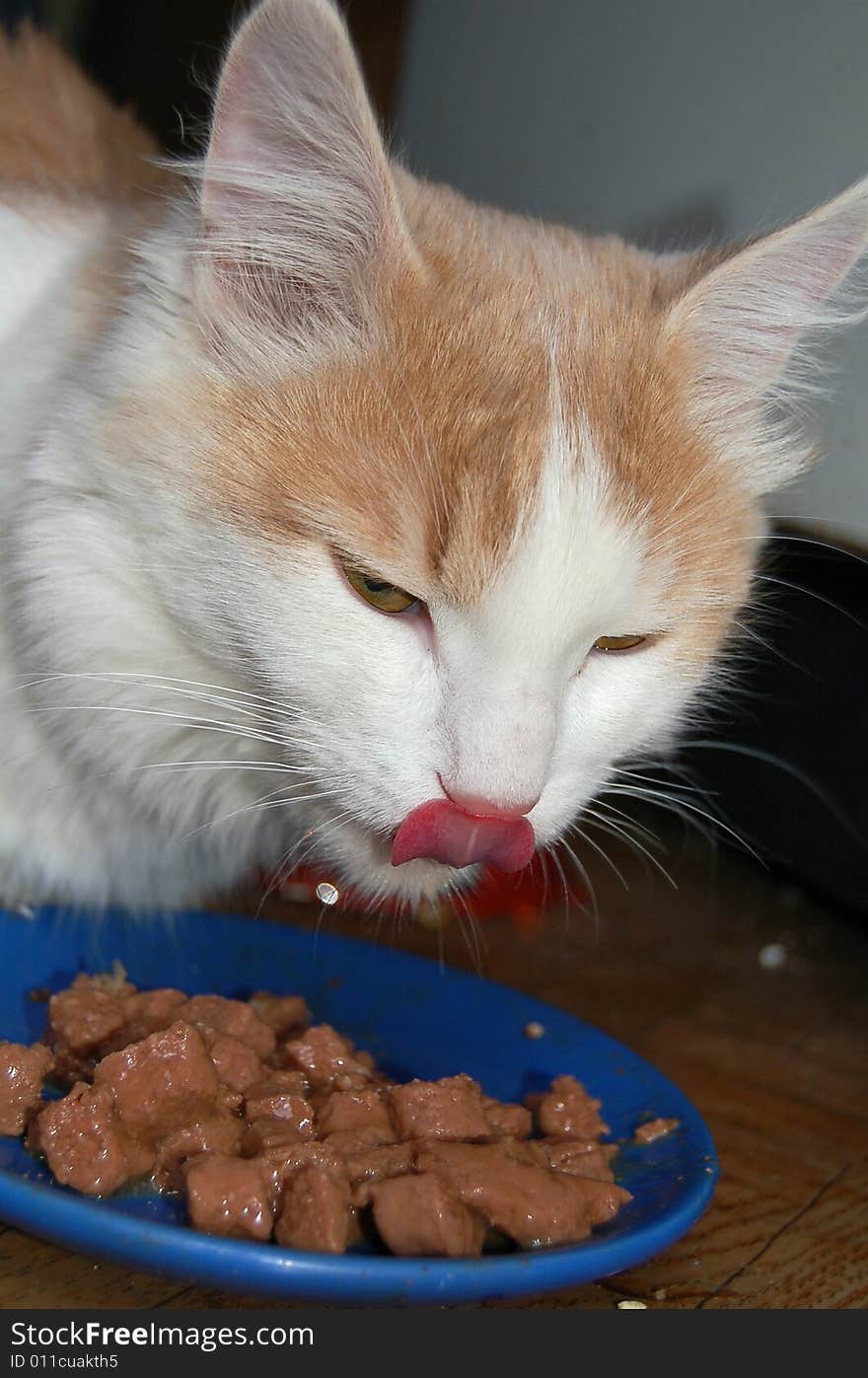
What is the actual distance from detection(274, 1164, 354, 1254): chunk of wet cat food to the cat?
281 millimetres

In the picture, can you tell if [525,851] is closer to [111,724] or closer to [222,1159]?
[222,1159]

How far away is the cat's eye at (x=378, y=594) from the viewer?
1.17 metres

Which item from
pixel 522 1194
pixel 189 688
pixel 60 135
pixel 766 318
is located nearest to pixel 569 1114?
pixel 522 1194

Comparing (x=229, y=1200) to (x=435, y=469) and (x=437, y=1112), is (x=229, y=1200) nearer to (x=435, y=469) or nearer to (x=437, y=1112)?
(x=437, y=1112)

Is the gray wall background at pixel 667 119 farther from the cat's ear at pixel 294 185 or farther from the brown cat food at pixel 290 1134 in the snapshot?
the brown cat food at pixel 290 1134

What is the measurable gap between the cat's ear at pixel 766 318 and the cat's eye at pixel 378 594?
0.43 m

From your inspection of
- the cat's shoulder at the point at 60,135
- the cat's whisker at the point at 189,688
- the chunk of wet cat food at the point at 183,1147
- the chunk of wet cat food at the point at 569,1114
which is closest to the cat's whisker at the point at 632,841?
the chunk of wet cat food at the point at 569,1114

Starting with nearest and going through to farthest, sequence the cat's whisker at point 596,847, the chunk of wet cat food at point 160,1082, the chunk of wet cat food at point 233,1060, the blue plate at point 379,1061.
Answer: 1. the blue plate at point 379,1061
2. the chunk of wet cat food at point 160,1082
3. the chunk of wet cat food at point 233,1060
4. the cat's whisker at point 596,847

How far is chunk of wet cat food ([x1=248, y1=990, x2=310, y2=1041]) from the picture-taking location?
4.78 ft

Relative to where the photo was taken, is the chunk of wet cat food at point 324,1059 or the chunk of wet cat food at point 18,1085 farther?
the chunk of wet cat food at point 324,1059

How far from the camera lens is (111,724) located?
1399 millimetres

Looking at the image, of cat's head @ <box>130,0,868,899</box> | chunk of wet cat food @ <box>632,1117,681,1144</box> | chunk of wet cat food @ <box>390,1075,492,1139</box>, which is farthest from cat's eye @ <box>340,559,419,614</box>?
chunk of wet cat food @ <box>632,1117,681,1144</box>

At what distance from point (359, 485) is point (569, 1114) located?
0.63 metres

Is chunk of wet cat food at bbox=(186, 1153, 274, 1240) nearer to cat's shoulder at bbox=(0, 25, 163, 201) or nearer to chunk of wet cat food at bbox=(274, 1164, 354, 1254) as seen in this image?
chunk of wet cat food at bbox=(274, 1164, 354, 1254)
